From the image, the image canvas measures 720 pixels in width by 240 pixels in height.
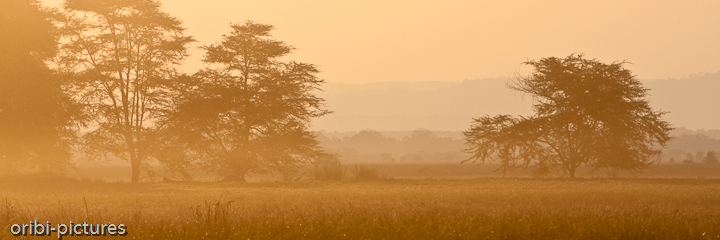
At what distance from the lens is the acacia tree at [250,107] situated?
1528 inches

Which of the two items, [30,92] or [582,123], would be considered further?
[582,123]

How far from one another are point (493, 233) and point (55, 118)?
1070 inches

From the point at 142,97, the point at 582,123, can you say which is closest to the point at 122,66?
the point at 142,97

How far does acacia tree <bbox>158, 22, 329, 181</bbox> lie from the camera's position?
38.8m

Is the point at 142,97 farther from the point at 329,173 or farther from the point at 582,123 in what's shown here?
the point at 582,123

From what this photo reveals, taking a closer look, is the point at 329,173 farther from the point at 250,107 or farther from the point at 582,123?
the point at 582,123

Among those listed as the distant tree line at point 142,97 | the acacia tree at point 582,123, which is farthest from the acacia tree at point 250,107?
the acacia tree at point 582,123

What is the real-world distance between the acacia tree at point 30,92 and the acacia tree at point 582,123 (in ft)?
73.3

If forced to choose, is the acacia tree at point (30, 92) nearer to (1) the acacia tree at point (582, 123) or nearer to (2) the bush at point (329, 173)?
(2) the bush at point (329, 173)

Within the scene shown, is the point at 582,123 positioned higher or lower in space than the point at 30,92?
lower

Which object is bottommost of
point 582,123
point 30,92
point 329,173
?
point 329,173

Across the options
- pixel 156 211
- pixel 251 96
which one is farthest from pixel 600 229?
pixel 251 96

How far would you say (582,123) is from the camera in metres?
40.6

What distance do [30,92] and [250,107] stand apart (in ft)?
35.9
